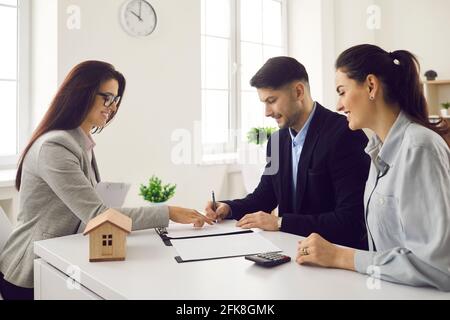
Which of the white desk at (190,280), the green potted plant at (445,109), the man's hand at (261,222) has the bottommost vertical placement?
the white desk at (190,280)

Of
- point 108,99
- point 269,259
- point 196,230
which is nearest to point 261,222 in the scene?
point 196,230

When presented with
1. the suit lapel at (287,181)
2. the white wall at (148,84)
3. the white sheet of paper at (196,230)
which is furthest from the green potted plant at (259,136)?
the white sheet of paper at (196,230)

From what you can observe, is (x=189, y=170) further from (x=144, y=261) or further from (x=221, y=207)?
(x=144, y=261)

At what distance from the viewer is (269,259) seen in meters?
1.19

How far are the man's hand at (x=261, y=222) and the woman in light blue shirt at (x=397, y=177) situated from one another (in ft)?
1.30

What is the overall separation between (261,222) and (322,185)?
0.33 meters

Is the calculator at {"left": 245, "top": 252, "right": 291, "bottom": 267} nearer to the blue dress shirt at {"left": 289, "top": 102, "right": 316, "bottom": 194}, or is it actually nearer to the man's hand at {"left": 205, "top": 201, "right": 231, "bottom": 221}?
the man's hand at {"left": 205, "top": 201, "right": 231, "bottom": 221}

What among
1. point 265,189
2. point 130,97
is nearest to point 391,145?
point 265,189

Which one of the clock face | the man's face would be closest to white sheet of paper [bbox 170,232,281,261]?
the man's face

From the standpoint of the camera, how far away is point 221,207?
184cm

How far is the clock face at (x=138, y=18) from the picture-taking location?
3.38 meters

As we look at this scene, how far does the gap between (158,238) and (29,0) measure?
2.41 meters

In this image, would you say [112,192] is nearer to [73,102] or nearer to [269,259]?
[73,102]

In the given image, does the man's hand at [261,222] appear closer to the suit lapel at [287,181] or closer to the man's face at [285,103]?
the suit lapel at [287,181]
